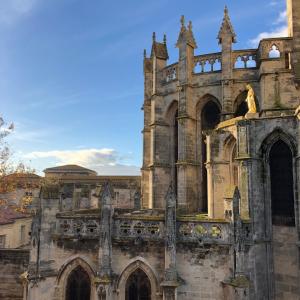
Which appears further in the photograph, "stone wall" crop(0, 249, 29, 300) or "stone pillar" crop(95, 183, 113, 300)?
"stone wall" crop(0, 249, 29, 300)

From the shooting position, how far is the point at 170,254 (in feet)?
43.4

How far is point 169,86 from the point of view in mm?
25859

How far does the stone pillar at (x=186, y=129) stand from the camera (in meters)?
22.6

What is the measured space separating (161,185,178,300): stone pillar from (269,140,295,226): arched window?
4492 millimetres

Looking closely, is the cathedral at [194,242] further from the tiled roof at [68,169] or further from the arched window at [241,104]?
the tiled roof at [68,169]

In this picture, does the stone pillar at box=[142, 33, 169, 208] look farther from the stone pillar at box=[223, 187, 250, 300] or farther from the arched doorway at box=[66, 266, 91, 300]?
the stone pillar at box=[223, 187, 250, 300]

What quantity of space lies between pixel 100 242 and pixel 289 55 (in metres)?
16.2

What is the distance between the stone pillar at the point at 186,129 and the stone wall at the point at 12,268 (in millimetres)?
9913

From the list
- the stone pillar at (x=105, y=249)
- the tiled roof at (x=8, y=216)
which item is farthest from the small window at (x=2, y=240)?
the stone pillar at (x=105, y=249)

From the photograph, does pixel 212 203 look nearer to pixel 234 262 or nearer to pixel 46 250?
pixel 234 262

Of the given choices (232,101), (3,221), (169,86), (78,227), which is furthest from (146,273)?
(3,221)

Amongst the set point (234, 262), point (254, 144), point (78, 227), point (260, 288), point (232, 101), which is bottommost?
point (260, 288)

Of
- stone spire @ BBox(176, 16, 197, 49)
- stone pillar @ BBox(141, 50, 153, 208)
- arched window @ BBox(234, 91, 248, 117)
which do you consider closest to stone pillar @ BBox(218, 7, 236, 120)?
arched window @ BBox(234, 91, 248, 117)

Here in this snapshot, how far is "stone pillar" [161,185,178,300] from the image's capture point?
12812mm
